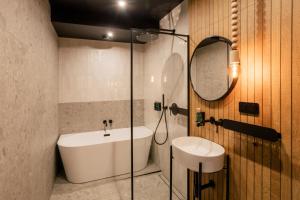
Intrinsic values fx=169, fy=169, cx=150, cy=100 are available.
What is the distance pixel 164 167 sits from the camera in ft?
9.25

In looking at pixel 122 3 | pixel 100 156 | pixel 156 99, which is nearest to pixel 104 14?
pixel 122 3

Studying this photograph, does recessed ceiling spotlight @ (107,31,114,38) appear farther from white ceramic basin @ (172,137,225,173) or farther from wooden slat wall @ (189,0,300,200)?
white ceramic basin @ (172,137,225,173)

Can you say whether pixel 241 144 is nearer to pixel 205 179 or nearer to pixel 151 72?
pixel 205 179

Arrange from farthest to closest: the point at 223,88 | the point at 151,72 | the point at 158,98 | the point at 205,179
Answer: the point at 151,72, the point at 158,98, the point at 205,179, the point at 223,88

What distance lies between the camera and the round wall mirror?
164cm

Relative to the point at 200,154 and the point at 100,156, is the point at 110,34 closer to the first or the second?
the point at 100,156

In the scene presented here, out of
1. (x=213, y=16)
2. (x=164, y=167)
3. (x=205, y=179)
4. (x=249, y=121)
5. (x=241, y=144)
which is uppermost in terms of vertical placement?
(x=213, y=16)

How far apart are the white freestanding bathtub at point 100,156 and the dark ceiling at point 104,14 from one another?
1862mm

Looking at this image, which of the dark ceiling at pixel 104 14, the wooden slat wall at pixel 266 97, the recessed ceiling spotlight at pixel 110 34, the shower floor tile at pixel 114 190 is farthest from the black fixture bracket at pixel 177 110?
the recessed ceiling spotlight at pixel 110 34

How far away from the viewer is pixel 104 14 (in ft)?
8.62

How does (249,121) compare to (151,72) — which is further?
(151,72)

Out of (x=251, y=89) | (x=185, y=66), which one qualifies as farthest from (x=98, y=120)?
(x=251, y=89)

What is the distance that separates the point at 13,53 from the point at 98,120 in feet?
8.06

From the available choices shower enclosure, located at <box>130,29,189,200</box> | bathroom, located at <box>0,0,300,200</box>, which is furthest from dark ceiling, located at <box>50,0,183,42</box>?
shower enclosure, located at <box>130,29,189,200</box>
